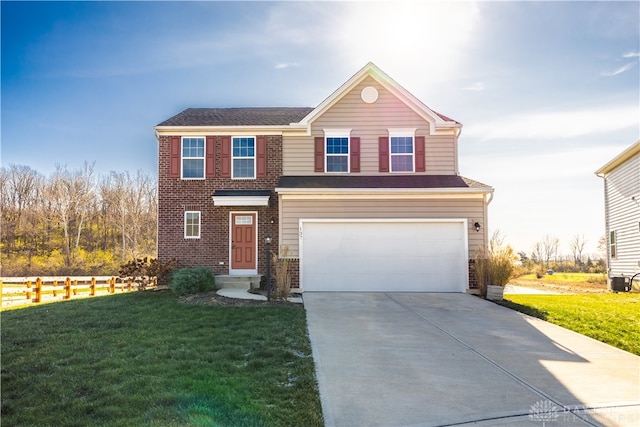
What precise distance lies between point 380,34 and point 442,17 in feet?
6.08

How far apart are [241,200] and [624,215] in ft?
56.7

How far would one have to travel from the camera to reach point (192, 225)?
1555cm

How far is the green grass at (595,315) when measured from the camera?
26.2ft

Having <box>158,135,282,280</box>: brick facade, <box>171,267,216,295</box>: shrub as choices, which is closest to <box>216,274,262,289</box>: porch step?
<box>158,135,282,280</box>: brick facade

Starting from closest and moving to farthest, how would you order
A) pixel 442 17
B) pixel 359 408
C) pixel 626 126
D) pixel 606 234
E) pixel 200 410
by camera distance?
pixel 200 410 → pixel 359 408 → pixel 442 17 → pixel 626 126 → pixel 606 234

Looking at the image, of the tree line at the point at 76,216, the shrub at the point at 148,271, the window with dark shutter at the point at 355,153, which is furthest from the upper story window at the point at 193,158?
the tree line at the point at 76,216

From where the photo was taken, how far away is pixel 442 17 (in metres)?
10.6

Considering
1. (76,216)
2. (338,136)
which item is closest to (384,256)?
(338,136)

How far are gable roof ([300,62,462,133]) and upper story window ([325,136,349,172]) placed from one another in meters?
1.08

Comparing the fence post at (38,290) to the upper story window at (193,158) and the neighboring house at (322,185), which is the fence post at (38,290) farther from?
the upper story window at (193,158)

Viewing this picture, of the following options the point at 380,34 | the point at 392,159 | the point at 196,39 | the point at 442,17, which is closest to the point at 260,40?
the point at 196,39

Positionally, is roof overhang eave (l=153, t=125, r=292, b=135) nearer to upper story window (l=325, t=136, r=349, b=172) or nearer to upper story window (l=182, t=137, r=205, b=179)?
upper story window (l=182, t=137, r=205, b=179)

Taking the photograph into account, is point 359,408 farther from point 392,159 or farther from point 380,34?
point 392,159

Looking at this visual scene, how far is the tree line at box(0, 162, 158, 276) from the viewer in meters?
34.3
